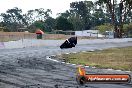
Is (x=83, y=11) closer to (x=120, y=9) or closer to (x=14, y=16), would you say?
(x=14, y=16)

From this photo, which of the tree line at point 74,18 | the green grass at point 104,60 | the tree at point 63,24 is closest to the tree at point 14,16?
the tree line at point 74,18

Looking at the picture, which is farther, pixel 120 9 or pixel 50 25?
pixel 50 25

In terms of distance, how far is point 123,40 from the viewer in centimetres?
6391

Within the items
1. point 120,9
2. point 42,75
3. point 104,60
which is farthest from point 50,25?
point 42,75

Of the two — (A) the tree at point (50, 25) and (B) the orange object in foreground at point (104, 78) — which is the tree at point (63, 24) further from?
(B) the orange object in foreground at point (104, 78)

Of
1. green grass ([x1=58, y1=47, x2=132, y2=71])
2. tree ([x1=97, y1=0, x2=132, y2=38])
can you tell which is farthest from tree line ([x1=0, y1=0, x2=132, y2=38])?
green grass ([x1=58, y1=47, x2=132, y2=71])

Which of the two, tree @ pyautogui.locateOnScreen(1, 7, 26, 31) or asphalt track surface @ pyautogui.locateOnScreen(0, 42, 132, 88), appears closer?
asphalt track surface @ pyautogui.locateOnScreen(0, 42, 132, 88)

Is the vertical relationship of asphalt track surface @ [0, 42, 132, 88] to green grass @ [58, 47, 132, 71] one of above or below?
above

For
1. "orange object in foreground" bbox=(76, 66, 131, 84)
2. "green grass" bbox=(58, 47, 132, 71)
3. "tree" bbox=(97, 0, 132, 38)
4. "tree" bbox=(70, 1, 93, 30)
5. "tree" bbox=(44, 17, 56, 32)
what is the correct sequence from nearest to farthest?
"orange object in foreground" bbox=(76, 66, 131, 84) < "green grass" bbox=(58, 47, 132, 71) < "tree" bbox=(97, 0, 132, 38) < "tree" bbox=(44, 17, 56, 32) < "tree" bbox=(70, 1, 93, 30)

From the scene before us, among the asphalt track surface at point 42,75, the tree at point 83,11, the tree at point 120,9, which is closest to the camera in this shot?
the asphalt track surface at point 42,75

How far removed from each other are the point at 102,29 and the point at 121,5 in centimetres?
5517

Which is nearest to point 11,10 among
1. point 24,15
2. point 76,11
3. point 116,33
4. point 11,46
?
point 24,15

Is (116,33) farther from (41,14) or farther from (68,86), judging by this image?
(41,14)

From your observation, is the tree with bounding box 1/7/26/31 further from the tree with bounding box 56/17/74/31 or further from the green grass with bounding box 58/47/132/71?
the green grass with bounding box 58/47/132/71
